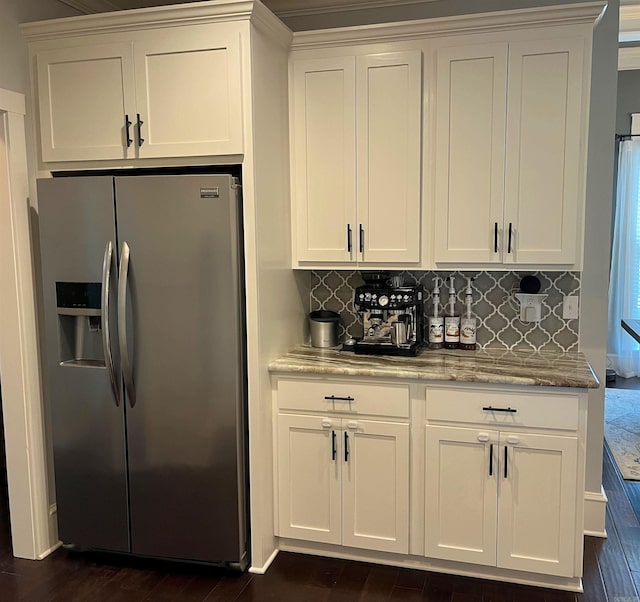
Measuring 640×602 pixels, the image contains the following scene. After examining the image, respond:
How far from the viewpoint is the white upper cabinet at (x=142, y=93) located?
2.64 metres

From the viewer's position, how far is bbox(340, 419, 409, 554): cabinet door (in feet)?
9.18

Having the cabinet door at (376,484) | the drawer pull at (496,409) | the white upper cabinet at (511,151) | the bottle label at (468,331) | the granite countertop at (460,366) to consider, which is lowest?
the cabinet door at (376,484)

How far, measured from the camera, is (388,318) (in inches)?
119

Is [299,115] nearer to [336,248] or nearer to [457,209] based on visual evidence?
[336,248]

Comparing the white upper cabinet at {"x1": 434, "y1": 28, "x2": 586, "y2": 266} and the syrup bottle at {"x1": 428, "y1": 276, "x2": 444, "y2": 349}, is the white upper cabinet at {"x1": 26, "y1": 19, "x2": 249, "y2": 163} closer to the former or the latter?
the white upper cabinet at {"x1": 434, "y1": 28, "x2": 586, "y2": 266}

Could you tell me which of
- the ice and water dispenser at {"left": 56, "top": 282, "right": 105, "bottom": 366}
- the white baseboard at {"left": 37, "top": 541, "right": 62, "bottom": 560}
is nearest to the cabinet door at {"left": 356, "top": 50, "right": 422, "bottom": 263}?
the ice and water dispenser at {"left": 56, "top": 282, "right": 105, "bottom": 366}

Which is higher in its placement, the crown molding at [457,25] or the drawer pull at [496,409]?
the crown molding at [457,25]

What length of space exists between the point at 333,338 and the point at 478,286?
30.5 inches

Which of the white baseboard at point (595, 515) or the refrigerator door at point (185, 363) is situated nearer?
the refrigerator door at point (185, 363)

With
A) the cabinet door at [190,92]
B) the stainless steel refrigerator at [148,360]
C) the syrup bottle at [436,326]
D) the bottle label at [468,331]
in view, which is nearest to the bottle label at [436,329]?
the syrup bottle at [436,326]

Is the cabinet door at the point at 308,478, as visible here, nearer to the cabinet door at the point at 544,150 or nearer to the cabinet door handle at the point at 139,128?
the cabinet door at the point at 544,150

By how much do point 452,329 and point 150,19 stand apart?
196 centimetres

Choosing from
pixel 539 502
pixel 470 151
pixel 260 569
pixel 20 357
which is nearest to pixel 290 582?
pixel 260 569

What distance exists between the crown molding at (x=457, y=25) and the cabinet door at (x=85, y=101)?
817mm
